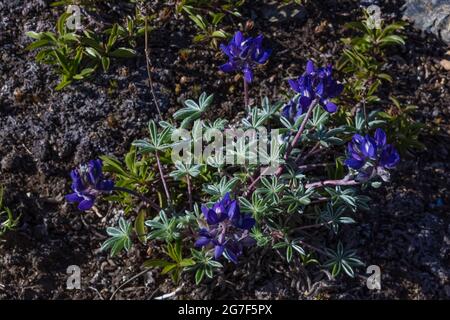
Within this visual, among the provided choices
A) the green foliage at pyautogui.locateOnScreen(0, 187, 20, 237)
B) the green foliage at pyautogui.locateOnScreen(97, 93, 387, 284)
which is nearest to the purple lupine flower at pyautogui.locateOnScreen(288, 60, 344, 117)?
the green foliage at pyautogui.locateOnScreen(97, 93, 387, 284)

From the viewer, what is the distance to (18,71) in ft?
14.0

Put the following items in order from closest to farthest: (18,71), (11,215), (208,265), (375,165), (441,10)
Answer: (375,165)
(208,265)
(11,215)
(18,71)
(441,10)

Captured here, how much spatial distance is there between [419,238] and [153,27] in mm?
1915

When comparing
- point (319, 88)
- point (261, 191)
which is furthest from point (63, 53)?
point (319, 88)

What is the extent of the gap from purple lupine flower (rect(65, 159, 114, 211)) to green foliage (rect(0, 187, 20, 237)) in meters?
0.65

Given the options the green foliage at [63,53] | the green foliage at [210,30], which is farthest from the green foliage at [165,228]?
the green foliage at [210,30]

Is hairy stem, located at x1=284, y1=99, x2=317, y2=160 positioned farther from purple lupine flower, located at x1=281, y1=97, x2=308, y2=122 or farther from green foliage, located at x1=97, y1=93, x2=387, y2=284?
purple lupine flower, located at x1=281, y1=97, x2=308, y2=122

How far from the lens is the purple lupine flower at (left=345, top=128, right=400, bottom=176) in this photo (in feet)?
10.6

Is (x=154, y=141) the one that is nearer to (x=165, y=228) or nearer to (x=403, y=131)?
(x=165, y=228)

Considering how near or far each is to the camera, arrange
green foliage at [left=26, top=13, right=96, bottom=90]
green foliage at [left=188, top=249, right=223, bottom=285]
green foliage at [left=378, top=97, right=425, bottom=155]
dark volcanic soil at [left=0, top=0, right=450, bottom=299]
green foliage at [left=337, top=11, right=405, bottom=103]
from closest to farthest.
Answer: green foliage at [left=188, top=249, right=223, bottom=285] → dark volcanic soil at [left=0, top=0, right=450, bottom=299] → green foliage at [left=378, top=97, right=425, bottom=155] → green foliage at [left=26, top=13, right=96, bottom=90] → green foliage at [left=337, top=11, right=405, bottom=103]

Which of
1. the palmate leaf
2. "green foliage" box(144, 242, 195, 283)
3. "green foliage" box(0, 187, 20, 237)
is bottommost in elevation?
"green foliage" box(144, 242, 195, 283)

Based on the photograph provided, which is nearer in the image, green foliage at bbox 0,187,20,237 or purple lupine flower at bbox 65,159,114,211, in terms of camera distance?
purple lupine flower at bbox 65,159,114,211
